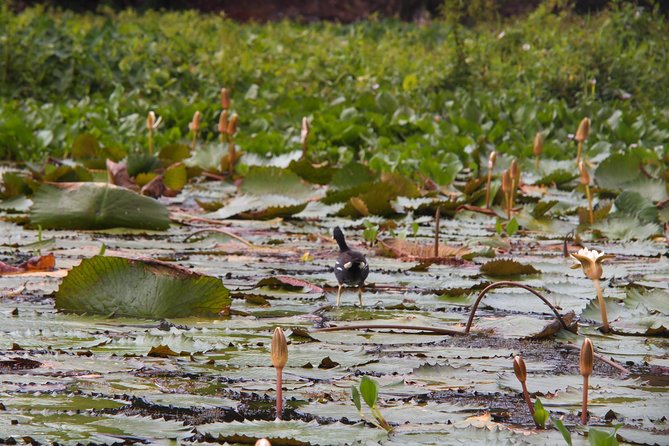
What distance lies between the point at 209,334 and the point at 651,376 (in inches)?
24.7

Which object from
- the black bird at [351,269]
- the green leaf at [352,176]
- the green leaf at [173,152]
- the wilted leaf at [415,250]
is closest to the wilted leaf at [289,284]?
the black bird at [351,269]

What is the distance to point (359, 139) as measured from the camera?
579 cm

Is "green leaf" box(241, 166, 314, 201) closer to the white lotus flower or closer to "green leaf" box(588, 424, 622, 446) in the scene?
the white lotus flower

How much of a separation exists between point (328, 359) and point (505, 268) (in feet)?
2.99

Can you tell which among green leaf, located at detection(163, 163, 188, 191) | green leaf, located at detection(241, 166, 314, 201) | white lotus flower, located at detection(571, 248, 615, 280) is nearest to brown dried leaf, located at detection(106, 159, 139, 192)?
green leaf, located at detection(163, 163, 188, 191)

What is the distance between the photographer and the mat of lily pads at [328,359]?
1.15m

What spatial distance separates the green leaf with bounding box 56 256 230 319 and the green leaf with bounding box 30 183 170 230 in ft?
3.75

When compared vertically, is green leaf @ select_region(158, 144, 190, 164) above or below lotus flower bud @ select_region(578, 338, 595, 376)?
above

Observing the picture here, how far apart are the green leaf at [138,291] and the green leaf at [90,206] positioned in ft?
3.75

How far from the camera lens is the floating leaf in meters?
2.28

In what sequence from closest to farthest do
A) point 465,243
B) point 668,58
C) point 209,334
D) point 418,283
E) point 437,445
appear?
point 437,445
point 209,334
point 418,283
point 465,243
point 668,58

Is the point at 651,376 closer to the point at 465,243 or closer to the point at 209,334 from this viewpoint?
the point at 209,334

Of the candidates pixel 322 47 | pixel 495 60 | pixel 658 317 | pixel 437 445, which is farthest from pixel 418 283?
pixel 322 47

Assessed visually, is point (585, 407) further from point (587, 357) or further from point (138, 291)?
point (138, 291)
